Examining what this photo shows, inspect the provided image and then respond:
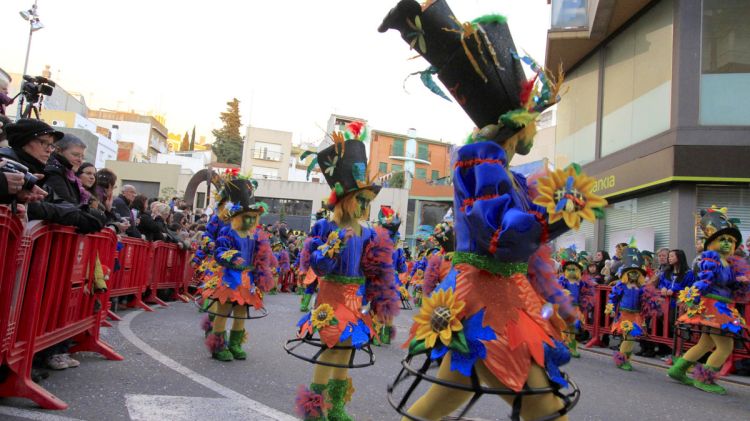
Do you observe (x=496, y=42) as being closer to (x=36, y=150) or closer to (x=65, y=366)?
(x=36, y=150)

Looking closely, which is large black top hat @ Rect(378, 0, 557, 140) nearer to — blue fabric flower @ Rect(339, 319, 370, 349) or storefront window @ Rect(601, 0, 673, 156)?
blue fabric flower @ Rect(339, 319, 370, 349)

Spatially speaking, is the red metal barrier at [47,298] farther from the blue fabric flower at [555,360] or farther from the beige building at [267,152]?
the beige building at [267,152]

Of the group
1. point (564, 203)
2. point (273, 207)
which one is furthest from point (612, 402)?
point (273, 207)

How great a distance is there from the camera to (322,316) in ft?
14.4

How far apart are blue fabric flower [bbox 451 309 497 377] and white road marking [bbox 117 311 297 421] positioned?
90.8 inches

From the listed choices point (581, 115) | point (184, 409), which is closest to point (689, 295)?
point (184, 409)

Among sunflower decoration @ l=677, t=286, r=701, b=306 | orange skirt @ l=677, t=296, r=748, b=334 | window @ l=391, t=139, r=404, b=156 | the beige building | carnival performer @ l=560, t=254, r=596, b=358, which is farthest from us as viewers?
window @ l=391, t=139, r=404, b=156

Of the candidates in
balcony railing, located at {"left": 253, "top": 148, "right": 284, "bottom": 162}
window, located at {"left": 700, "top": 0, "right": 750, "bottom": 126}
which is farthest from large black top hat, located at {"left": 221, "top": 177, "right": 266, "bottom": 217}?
balcony railing, located at {"left": 253, "top": 148, "right": 284, "bottom": 162}

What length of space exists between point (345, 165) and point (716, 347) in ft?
18.7

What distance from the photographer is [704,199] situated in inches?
499

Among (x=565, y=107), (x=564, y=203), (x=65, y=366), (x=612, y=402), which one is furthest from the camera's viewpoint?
(x=565, y=107)

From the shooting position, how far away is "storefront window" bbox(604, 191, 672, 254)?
13.5m

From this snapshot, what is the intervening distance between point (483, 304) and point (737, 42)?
14.1m

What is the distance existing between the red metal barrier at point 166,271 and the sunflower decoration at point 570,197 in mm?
9855
